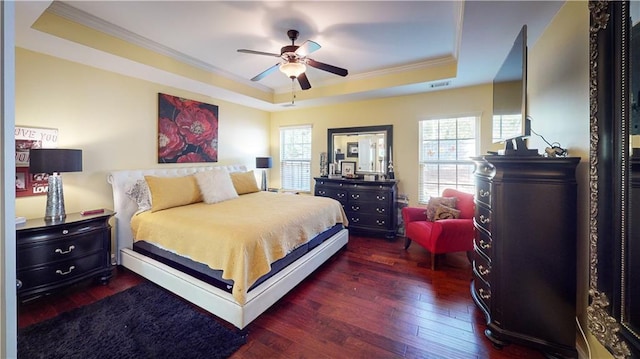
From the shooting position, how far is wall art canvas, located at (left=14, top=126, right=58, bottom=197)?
8.23ft

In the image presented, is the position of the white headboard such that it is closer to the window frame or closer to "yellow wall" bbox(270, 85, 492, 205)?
the window frame

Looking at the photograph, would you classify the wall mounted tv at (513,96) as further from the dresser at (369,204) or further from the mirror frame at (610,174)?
the dresser at (369,204)

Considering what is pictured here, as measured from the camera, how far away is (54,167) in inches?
93.6

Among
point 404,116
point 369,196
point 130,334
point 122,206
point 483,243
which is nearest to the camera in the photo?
point 130,334

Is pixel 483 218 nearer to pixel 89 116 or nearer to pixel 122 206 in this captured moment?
pixel 122 206

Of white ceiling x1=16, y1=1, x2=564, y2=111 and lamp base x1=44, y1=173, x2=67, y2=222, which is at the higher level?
Answer: white ceiling x1=16, y1=1, x2=564, y2=111

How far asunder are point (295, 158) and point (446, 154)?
3.06m

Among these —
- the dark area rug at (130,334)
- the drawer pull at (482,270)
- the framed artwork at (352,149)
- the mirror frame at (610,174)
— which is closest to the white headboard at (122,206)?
the dark area rug at (130,334)

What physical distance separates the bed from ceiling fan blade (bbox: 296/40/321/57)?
178 centimetres

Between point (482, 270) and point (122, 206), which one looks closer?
point (482, 270)

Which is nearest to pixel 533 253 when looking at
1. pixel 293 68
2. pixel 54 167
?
pixel 293 68

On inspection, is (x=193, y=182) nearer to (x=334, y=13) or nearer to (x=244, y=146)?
(x=244, y=146)

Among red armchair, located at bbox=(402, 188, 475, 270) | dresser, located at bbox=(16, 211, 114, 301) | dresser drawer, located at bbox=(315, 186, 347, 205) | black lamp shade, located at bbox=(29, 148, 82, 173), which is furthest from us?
dresser drawer, located at bbox=(315, 186, 347, 205)

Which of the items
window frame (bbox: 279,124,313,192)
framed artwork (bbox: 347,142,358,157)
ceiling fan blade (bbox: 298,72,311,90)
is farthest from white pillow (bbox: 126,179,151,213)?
framed artwork (bbox: 347,142,358,157)
